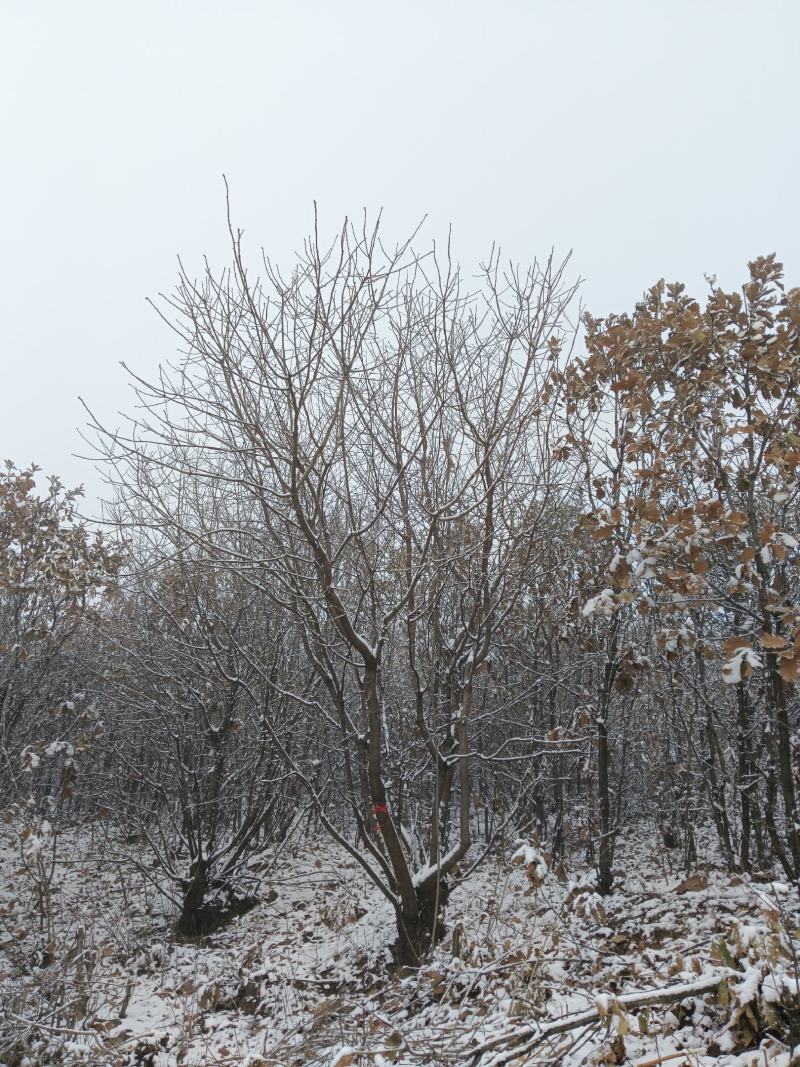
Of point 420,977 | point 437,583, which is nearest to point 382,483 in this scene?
point 437,583

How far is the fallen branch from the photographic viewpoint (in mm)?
2396

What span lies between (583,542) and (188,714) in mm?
5263

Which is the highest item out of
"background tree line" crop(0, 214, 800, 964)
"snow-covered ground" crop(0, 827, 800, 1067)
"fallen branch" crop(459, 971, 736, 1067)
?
"background tree line" crop(0, 214, 800, 964)

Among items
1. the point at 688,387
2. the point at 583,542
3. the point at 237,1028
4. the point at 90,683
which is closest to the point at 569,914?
the point at 237,1028

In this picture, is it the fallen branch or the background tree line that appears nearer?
the fallen branch

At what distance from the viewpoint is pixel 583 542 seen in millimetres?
7074

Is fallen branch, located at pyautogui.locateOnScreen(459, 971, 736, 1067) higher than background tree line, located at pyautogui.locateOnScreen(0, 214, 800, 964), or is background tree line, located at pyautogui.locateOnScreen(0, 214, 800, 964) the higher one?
background tree line, located at pyautogui.locateOnScreen(0, 214, 800, 964)

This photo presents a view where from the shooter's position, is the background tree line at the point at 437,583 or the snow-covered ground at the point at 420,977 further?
the background tree line at the point at 437,583

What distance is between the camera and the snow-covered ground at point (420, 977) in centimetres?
248

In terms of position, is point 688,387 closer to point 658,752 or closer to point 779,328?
point 779,328

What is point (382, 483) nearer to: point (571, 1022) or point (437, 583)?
point (437, 583)

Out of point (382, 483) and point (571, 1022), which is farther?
point (382, 483)

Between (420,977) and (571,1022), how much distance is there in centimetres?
216

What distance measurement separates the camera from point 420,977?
14.0ft
